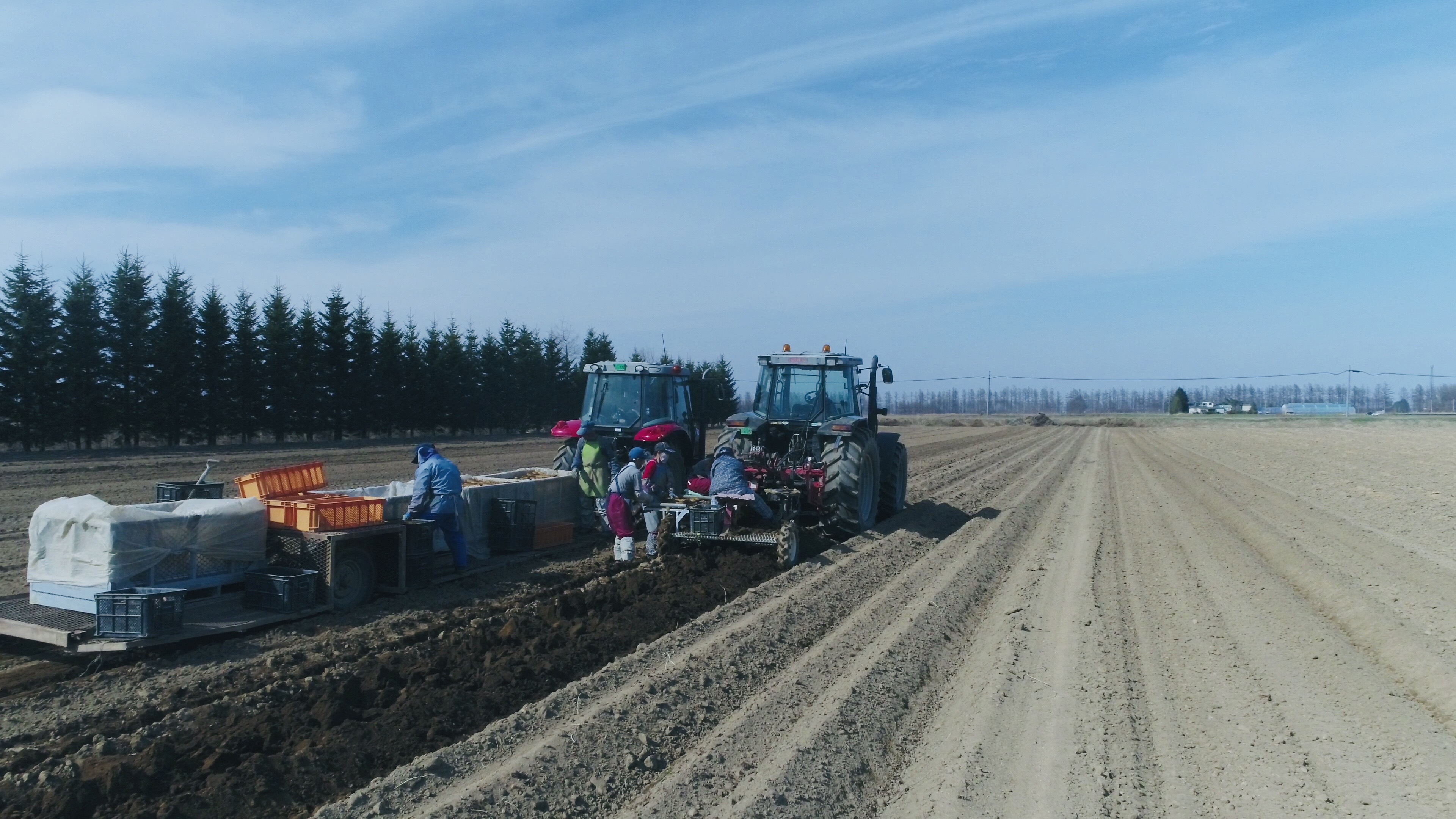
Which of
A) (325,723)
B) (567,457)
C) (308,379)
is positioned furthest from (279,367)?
(325,723)

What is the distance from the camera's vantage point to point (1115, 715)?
5547 mm

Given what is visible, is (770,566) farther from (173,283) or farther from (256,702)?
(173,283)

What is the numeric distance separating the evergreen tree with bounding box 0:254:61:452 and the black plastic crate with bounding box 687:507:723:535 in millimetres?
18996

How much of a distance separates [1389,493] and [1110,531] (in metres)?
7.57

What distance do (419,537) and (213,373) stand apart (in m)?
20.1

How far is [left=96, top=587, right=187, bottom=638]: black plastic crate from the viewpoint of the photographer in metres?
6.09

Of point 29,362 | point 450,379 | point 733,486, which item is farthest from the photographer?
point 450,379

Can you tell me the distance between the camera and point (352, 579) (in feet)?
26.1

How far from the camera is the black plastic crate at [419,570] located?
28.0 ft

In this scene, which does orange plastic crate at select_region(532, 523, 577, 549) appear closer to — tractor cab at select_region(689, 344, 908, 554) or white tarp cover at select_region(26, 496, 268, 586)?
tractor cab at select_region(689, 344, 908, 554)

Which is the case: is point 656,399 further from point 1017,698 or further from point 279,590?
point 1017,698

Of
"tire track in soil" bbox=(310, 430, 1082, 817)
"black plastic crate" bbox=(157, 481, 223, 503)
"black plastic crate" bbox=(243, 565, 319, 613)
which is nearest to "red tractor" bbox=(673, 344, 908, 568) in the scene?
"tire track in soil" bbox=(310, 430, 1082, 817)

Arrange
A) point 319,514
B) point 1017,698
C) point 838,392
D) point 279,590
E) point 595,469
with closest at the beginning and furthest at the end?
point 1017,698 < point 279,590 < point 319,514 < point 595,469 < point 838,392

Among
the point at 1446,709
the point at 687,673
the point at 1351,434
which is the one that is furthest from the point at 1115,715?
A: the point at 1351,434
